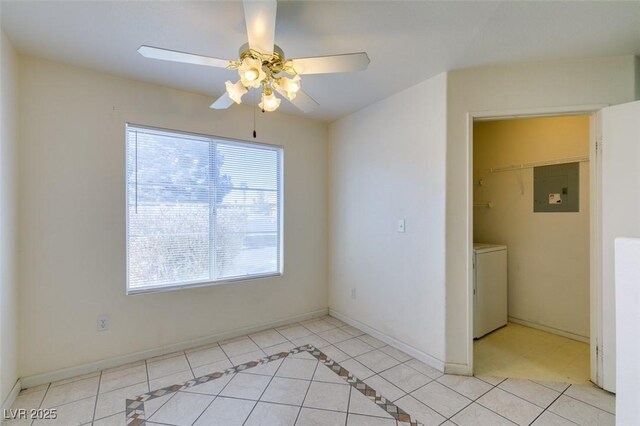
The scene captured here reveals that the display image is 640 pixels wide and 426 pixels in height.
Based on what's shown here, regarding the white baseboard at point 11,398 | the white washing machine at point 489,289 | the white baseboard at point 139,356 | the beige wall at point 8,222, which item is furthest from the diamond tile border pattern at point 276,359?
the white washing machine at point 489,289

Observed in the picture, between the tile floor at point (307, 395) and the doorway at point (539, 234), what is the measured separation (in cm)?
43

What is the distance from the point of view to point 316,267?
363 centimetres

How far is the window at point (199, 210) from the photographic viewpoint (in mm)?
2549

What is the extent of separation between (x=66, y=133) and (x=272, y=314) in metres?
2.54

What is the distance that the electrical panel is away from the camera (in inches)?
115

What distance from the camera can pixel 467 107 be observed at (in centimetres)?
230

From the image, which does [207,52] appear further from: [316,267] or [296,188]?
[316,267]

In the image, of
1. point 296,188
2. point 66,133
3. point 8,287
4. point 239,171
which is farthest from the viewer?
point 296,188

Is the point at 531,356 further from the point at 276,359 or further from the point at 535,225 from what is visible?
the point at 276,359

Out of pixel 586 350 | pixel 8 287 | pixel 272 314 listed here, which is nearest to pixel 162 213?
pixel 8 287

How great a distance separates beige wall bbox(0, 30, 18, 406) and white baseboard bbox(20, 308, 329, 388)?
0.16m

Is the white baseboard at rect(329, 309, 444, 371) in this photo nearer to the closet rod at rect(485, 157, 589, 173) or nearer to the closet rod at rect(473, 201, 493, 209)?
the closet rod at rect(473, 201, 493, 209)

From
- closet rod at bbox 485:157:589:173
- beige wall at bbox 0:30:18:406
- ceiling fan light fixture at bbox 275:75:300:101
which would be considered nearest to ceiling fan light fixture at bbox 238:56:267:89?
ceiling fan light fixture at bbox 275:75:300:101

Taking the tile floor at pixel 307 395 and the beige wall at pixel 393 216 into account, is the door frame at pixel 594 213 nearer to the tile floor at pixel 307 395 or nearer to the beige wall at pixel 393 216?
the tile floor at pixel 307 395
